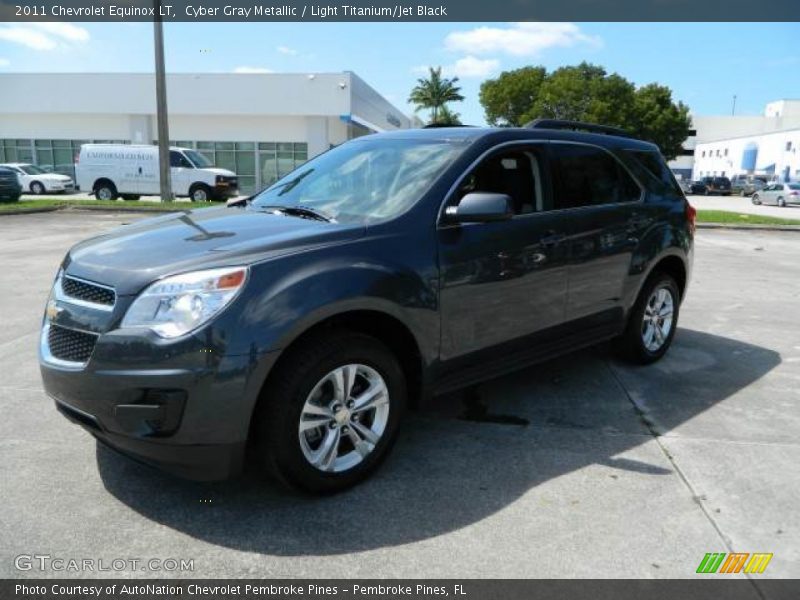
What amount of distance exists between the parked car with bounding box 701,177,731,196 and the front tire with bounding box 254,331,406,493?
57433mm

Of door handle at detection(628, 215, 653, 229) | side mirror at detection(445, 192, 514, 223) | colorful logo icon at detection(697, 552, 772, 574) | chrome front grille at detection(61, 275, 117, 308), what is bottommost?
colorful logo icon at detection(697, 552, 772, 574)

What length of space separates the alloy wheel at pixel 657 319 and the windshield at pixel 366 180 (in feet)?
7.85

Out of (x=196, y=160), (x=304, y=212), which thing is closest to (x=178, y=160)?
(x=196, y=160)

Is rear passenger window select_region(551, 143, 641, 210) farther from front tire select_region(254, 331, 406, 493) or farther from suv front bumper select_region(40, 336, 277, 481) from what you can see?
suv front bumper select_region(40, 336, 277, 481)

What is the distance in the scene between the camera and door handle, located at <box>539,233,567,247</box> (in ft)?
12.9

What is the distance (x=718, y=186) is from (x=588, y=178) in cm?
5569

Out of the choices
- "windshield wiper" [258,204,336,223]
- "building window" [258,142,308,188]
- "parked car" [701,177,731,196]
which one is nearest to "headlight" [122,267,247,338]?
"windshield wiper" [258,204,336,223]

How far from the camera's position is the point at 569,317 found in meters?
4.26

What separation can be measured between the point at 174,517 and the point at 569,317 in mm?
2722

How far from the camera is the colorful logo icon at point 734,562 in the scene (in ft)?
8.66

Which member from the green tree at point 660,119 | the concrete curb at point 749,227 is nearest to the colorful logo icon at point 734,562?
the concrete curb at point 749,227

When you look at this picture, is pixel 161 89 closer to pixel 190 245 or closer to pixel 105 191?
pixel 105 191

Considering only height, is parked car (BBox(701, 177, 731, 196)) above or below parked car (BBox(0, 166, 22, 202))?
above

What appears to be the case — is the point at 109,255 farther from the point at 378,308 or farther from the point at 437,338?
the point at 437,338
